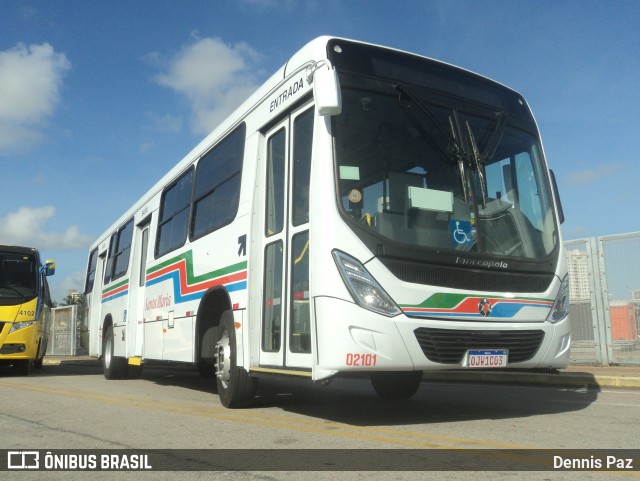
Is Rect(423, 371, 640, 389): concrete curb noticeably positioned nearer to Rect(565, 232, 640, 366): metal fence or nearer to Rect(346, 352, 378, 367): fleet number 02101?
Rect(565, 232, 640, 366): metal fence

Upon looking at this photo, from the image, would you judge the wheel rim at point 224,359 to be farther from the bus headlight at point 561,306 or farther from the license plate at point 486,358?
the bus headlight at point 561,306

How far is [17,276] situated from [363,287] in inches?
456

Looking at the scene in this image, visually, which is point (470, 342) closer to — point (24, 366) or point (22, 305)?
point (22, 305)

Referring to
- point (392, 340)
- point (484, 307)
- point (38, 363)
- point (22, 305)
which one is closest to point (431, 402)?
point (484, 307)

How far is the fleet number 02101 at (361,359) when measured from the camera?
5.31 m

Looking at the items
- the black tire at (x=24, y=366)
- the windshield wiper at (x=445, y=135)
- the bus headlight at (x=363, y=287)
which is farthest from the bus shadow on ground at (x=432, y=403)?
the black tire at (x=24, y=366)

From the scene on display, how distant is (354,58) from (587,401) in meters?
4.81

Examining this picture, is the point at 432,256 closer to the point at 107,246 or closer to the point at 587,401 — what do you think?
the point at 587,401

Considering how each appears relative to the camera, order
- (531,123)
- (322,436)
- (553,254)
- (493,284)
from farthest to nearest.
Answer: (531,123) < (553,254) < (493,284) < (322,436)

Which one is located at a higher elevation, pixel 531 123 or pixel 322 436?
pixel 531 123

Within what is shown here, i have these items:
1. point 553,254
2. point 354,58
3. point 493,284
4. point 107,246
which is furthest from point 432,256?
point 107,246

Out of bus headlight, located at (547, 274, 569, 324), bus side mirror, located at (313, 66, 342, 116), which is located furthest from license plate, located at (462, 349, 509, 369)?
bus side mirror, located at (313, 66, 342, 116)

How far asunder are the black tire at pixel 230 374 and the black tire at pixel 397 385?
65.8 inches

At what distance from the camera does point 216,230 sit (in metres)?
8.11
